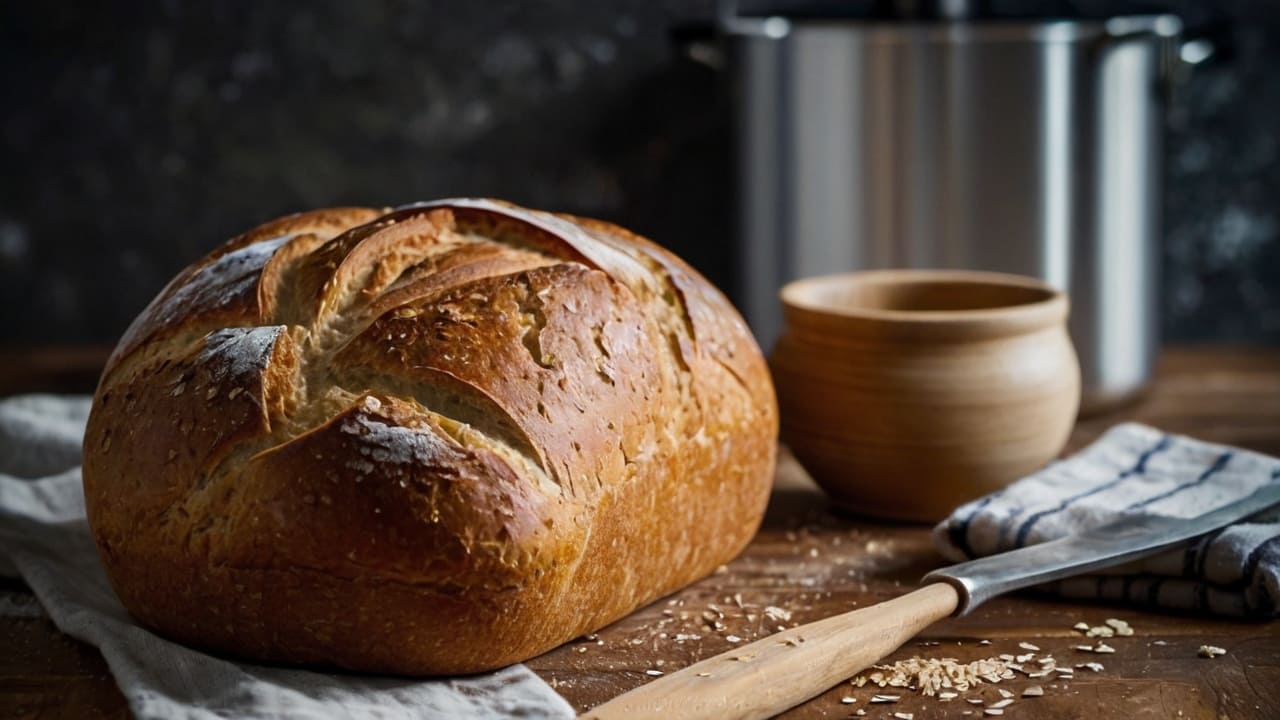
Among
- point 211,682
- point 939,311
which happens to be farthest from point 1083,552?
point 211,682

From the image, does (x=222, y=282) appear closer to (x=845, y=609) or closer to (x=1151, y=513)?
(x=845, y=609)

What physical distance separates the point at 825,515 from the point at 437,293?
54 centimetres

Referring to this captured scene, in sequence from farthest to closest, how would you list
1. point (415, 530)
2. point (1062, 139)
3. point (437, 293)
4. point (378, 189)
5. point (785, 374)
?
1. point (378, 189)
2. point (1062, 139)
3. point (785, 374)
4. point (437, 293)
5. point (415, 530)

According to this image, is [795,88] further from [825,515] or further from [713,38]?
[825,515]

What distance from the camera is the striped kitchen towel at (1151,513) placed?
111cm

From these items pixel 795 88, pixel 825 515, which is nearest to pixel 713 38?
pixel 795 88

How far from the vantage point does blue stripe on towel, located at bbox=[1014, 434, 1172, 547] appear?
1206mm

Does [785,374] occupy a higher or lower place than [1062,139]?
lower

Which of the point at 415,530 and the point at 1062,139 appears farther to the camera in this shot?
the point at 1062,139

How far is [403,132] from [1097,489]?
1.28 m

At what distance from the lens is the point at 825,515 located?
1.41 meters

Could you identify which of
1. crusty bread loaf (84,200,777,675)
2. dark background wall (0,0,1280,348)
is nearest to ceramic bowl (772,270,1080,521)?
crusty bread loaf (84,200,777,675)

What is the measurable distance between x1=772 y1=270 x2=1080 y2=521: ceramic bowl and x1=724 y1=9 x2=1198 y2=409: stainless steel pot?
1.22 ft

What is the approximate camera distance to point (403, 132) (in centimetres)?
217
